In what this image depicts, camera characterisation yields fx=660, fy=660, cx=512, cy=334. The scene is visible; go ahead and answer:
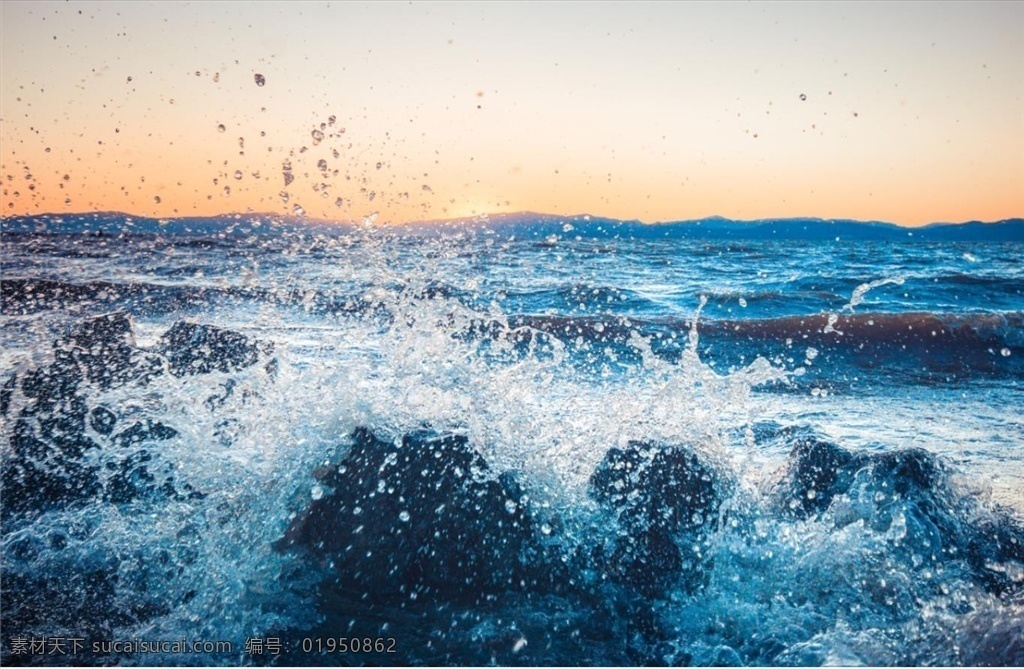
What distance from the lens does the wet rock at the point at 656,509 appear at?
2342 mm

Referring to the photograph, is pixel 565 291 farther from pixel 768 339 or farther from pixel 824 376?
pixel 824 376

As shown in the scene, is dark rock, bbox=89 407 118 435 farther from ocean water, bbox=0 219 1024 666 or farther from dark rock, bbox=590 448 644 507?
dark rock, bbox=590 448 644 507

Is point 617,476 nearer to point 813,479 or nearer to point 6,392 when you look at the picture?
point 813,479

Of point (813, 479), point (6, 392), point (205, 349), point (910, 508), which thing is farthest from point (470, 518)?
point (205, 349)

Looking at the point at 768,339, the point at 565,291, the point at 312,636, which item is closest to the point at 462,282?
the point at 565,291

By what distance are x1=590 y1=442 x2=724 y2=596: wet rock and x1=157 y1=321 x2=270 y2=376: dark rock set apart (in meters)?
2.86

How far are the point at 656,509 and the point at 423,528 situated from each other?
89 centimetres

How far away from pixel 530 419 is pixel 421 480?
646 mm

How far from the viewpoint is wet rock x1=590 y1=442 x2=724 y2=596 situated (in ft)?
7.68

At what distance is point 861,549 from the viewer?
2.36m

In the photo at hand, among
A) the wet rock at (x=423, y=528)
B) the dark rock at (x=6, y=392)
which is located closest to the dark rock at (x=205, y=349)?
the dark rock at (x=6, y=392)

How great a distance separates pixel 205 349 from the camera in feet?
15.3

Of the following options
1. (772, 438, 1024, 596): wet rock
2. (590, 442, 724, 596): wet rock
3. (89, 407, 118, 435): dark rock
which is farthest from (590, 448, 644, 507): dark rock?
(89, 407, 118, 435): dark rock

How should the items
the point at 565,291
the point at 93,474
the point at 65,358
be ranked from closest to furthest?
the point at 93,474
the point at 65,358
the point at 565,291
